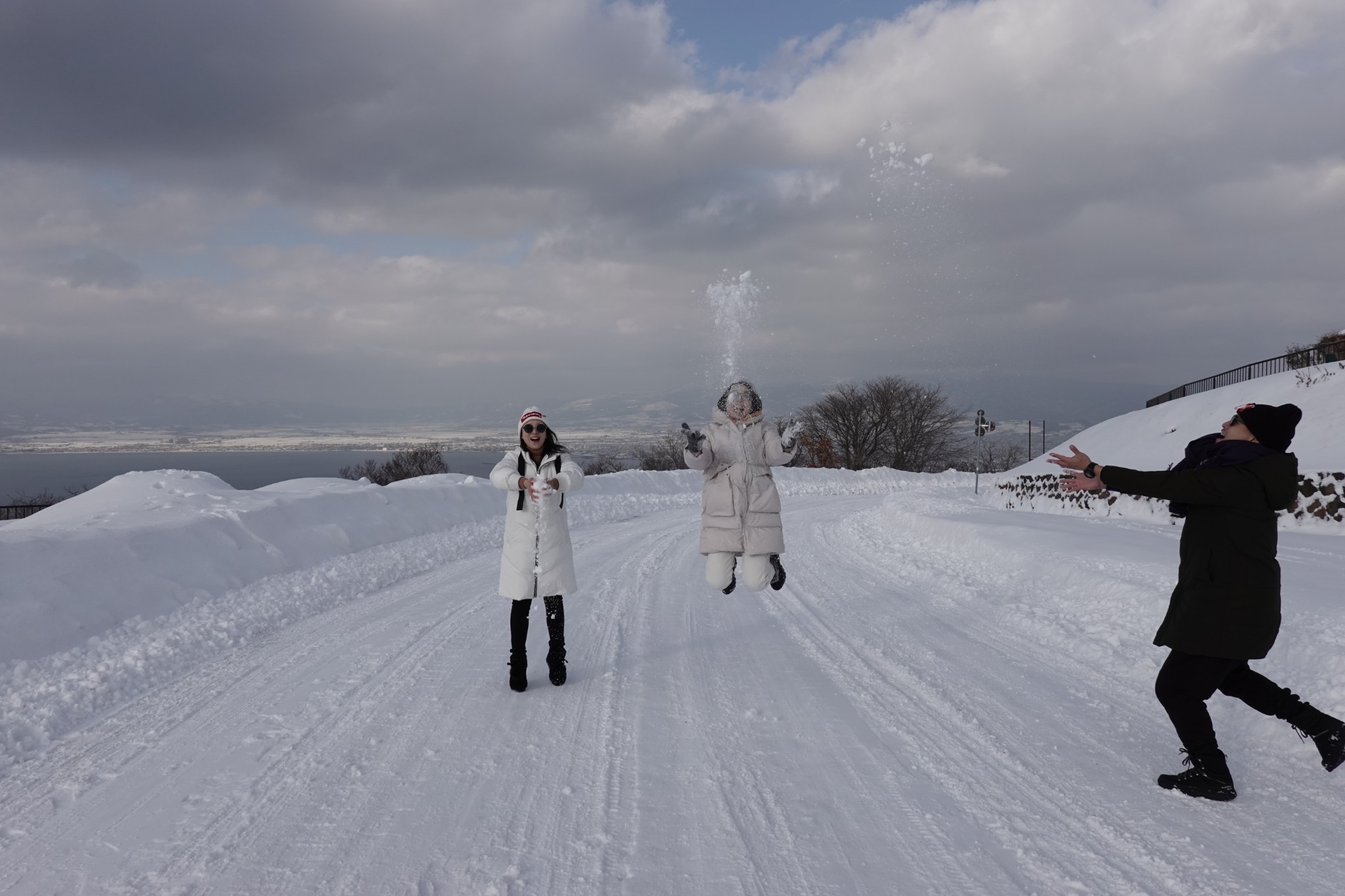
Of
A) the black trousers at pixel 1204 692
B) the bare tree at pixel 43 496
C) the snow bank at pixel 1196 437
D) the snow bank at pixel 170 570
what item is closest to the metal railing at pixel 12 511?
the bare tree at pixel 43 496

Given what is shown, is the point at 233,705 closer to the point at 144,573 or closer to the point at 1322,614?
the point at 144,573

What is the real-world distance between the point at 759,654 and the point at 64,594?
6.59 m

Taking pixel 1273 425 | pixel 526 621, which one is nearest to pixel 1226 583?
pixel 1273 425

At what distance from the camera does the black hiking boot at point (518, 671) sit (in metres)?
5.36

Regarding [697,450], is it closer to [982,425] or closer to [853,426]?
[982,425]

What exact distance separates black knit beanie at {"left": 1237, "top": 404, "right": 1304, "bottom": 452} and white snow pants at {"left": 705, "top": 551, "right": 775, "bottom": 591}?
11.4ft

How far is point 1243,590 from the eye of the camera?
142 inches

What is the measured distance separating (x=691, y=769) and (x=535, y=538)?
2235 mm

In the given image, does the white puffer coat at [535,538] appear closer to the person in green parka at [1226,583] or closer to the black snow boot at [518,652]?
the black snow boot at [518,652]

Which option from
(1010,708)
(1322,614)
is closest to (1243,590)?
(1010,708)

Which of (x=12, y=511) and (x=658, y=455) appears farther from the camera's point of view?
(x=658, y=455)

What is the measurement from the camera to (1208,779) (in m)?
3.68

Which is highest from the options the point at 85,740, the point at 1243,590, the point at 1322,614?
the point at 1243,590

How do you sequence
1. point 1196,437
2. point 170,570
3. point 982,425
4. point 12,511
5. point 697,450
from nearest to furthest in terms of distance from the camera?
point 697,450 < point 170,570 < point 1196,437 < point 12,511 < point 982,425
